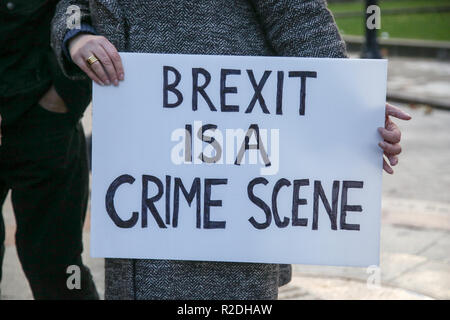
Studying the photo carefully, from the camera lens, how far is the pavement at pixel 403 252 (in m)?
3.82

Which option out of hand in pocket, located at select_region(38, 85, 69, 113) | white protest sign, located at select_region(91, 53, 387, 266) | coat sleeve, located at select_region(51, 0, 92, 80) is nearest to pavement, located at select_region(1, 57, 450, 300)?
white protest sign, located at select_region(91, 53, 387, 266)

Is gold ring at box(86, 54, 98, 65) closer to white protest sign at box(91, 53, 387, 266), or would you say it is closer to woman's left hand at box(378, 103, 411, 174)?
white protest sign at box(91, 53, 387, 266)

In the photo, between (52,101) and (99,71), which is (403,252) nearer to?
(52,101)

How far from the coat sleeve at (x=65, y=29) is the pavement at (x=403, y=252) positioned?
992 mm

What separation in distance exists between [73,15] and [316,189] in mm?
807

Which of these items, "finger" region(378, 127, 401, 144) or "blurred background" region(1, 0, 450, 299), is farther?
"blurred background" region(1, 0, 450, 299)

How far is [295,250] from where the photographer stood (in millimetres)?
1935

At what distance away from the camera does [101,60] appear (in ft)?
6.13

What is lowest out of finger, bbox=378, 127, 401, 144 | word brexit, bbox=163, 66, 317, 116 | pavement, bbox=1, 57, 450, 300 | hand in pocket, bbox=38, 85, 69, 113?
pavement, bbox=1, 57, 450, 300

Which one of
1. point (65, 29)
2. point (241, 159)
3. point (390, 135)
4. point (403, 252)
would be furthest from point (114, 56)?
point (403, 252)

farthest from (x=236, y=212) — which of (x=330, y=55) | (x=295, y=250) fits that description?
(x=330, y=55)

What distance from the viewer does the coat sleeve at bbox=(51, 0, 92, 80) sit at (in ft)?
6.59

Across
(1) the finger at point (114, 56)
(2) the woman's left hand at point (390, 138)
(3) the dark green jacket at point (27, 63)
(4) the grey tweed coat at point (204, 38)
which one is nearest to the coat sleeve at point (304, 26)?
(4) the grey tweed coat at point (204, 38)

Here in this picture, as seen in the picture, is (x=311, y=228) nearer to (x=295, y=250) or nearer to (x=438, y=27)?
(x=295, y=250)
